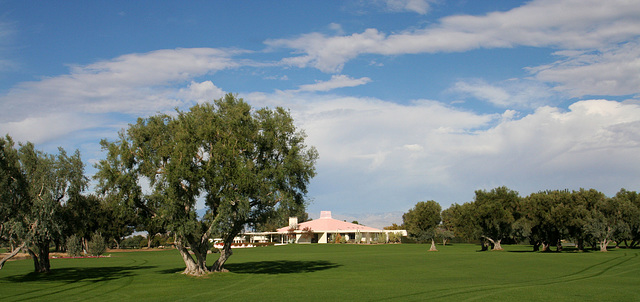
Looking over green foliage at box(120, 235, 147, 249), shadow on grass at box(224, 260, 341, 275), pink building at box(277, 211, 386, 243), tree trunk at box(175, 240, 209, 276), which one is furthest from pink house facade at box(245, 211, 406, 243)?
tree trunk at box(175, 240, 209, 276)

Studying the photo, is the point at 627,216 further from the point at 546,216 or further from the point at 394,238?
the point at 394,238

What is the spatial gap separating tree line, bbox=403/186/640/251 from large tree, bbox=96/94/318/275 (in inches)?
1781

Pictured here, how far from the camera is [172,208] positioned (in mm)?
28281

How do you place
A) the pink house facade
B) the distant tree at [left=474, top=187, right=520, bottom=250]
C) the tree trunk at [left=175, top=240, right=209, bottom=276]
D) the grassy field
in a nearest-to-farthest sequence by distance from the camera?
the grassy field → the tree trunk at [left=175, top=240, right=209, bottom=276] → the distant tree at [left=474, top=187, right=520, bottom=250] → the pink house facade

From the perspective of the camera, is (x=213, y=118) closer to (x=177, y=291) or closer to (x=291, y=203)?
(x=291, y=203)

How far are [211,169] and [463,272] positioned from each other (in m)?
18.6

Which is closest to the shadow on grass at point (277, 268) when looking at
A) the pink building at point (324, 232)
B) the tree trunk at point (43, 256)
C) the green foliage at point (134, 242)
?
the tree trunk at point (43, 256)

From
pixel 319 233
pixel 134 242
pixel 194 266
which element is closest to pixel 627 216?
pixel 194 266

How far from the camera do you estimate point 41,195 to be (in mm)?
31438

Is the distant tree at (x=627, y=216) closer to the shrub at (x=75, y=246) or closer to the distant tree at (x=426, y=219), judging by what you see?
the distant tree at (x=426, y=219)

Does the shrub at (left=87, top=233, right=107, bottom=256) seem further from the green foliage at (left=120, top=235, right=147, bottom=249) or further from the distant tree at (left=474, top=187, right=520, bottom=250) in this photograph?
the distant tree at (left=474, top=187, right=520, bottom=250)

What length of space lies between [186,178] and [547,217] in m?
53.5

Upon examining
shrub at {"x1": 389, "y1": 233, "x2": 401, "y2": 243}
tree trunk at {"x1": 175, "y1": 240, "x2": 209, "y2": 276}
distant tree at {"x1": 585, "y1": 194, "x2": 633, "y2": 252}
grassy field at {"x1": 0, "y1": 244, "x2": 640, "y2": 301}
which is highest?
distant tree at {"x1": 585, "y1": 194, "x2": 633, "y2": 252}

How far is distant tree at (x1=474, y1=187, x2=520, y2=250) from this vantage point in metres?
68.4
